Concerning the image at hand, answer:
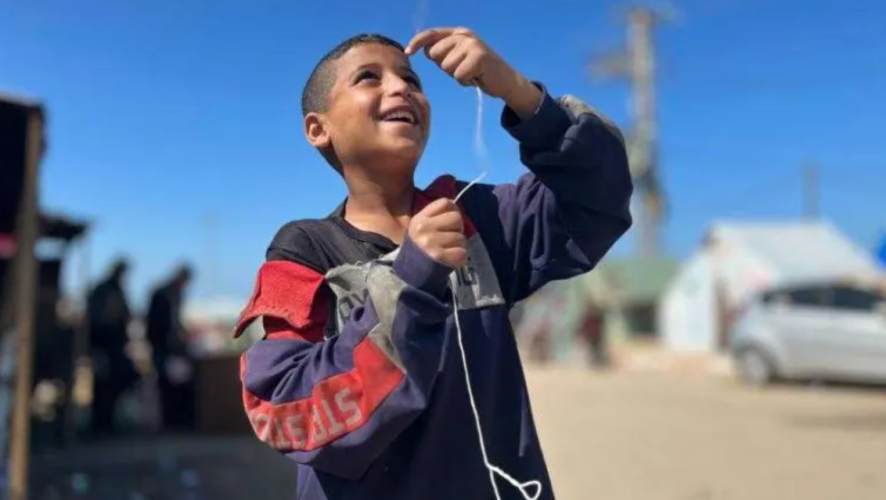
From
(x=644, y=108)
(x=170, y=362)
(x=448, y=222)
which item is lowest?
(x=170, y=362)

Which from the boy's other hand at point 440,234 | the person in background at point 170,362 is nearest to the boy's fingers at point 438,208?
the boy's other hand at point 440,234

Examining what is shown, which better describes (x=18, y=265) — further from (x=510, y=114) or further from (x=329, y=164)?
(x=510, y=114)

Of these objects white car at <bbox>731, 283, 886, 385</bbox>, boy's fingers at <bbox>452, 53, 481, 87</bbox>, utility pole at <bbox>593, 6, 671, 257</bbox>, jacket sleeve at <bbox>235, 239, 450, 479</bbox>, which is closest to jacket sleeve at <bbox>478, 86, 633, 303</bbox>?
boy's fingers at <bbox>452, 53, 481, 87</bbox>

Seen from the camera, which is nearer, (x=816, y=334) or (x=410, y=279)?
(x=410, y=279)

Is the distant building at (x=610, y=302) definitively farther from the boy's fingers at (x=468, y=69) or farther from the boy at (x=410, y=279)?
the boy's fingers at (x=468, y=69)

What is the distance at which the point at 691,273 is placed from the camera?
25.2 meters

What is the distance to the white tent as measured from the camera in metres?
19.9

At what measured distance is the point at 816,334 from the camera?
13.4 m

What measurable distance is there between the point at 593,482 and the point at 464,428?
16.8ft

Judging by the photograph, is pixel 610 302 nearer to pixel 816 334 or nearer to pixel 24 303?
pixel 816 334

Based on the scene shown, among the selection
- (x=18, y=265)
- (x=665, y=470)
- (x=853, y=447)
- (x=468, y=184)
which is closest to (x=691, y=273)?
(x=853, y=447)

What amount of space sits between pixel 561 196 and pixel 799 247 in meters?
21.1

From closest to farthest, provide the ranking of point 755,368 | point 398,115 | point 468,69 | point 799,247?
point 468,69 < point 398,115 < point 755,368 < point 799,247

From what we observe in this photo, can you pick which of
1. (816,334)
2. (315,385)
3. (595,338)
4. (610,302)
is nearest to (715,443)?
(816,334)
